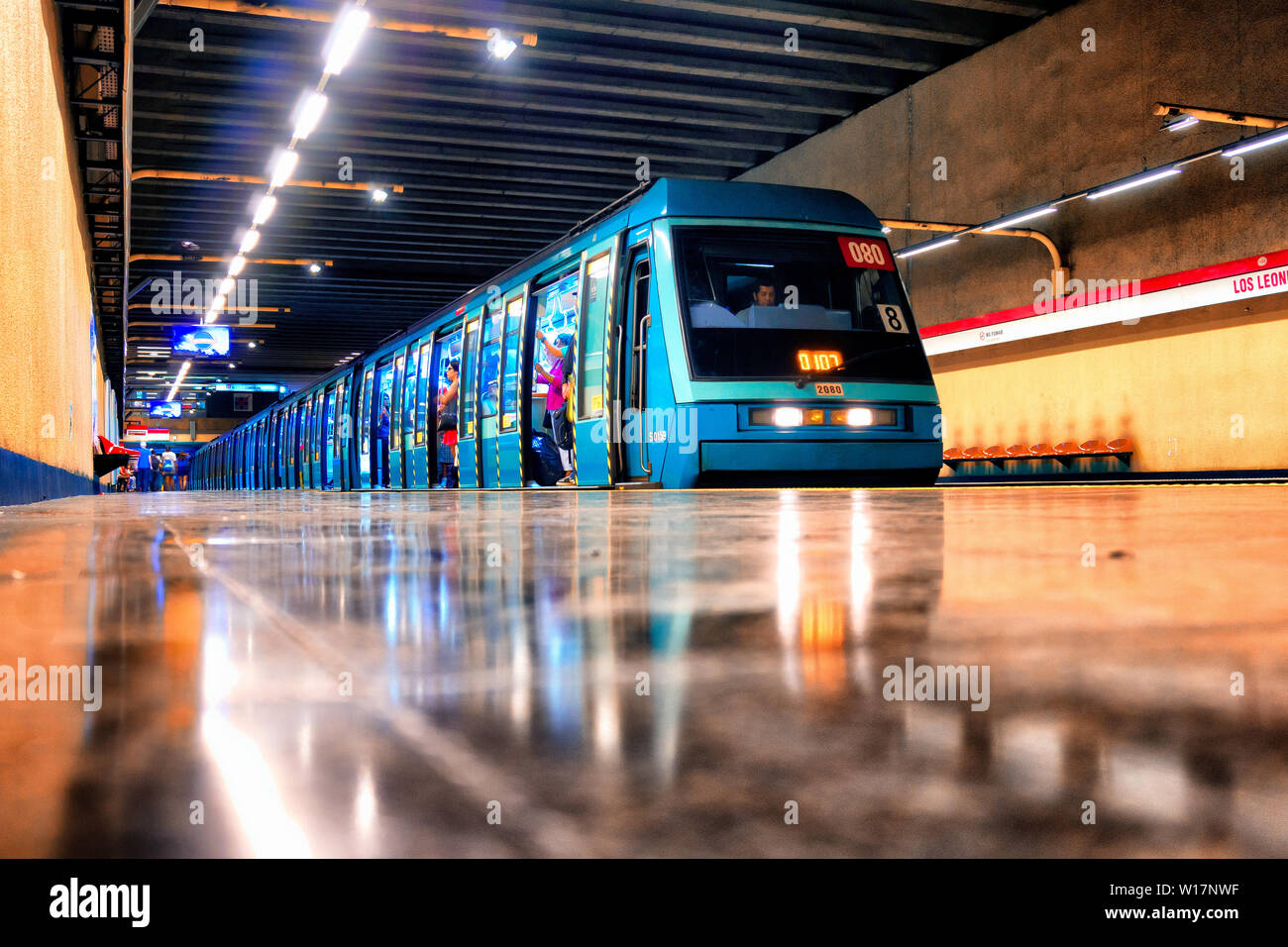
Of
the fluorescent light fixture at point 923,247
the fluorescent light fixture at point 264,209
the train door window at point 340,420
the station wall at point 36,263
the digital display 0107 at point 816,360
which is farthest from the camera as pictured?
the fluorescent light fixture at point 264,209

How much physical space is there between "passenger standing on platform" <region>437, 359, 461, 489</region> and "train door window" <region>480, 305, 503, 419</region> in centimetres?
93

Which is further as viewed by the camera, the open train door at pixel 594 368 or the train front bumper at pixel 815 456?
the open train door at pixel 594 368

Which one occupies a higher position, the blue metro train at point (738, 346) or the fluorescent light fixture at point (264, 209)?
the fluorescent light fixture at point (264, 209)

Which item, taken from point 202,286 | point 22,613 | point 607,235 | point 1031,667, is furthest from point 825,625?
point 202,286

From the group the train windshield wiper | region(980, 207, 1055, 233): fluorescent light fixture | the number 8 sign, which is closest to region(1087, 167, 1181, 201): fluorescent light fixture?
region(980, 207, 1055, 233): fluorescent light fixture

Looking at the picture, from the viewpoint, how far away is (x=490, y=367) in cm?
1166

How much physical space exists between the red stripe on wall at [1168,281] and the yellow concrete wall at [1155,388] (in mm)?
722

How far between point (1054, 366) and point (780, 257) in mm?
8955

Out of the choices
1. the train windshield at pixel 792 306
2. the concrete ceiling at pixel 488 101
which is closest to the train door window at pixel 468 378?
the concrete ceiling at pixel 488 101

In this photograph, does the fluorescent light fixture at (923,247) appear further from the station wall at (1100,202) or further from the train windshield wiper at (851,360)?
the train windshield wiper at (851,360)

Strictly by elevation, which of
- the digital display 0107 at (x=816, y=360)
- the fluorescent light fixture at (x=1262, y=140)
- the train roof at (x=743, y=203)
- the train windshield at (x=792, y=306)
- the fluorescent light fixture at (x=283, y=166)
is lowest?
the digital display 0107 at (x=816, y=360)

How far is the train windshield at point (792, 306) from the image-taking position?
7.83m

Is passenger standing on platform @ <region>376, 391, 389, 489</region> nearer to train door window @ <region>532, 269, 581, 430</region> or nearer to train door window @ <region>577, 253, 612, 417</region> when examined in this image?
train door window @ <region>532, 269, 581, 430</region>
